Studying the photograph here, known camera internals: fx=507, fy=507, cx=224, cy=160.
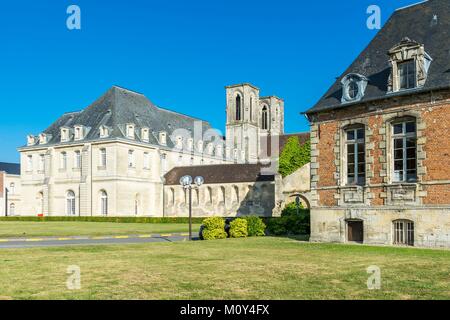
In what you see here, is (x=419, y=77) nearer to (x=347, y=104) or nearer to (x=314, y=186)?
(x=347, y=104)

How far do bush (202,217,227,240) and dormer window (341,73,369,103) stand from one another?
29.6 feet

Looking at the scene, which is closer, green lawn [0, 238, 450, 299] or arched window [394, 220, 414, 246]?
green lawn [0, 238, 450, 299]

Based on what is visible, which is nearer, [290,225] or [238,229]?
[238,229]

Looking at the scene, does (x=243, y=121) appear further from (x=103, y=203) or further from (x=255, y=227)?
(x=255, y=227)

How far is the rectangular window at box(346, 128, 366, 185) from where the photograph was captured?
69.4 ft

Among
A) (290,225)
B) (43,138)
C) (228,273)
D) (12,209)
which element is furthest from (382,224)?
(12,209)

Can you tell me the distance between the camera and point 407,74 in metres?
19.7

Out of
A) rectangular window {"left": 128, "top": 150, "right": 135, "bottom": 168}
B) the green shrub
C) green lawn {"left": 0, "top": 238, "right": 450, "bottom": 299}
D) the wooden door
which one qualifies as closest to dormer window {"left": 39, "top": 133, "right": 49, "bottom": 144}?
rectangular window {"left": 128, "top": 150, "right": 135, "bottom": 168}

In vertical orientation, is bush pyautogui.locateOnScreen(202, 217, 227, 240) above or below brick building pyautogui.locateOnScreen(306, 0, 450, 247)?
below

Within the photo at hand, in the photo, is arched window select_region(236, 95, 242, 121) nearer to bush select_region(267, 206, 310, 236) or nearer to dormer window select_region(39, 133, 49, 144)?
dormer window select_region(39, 133, 49, 144)

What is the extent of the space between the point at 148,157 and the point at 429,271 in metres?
53.8

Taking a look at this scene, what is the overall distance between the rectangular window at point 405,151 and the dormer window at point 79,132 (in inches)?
1915

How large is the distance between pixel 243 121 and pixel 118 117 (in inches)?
1150
